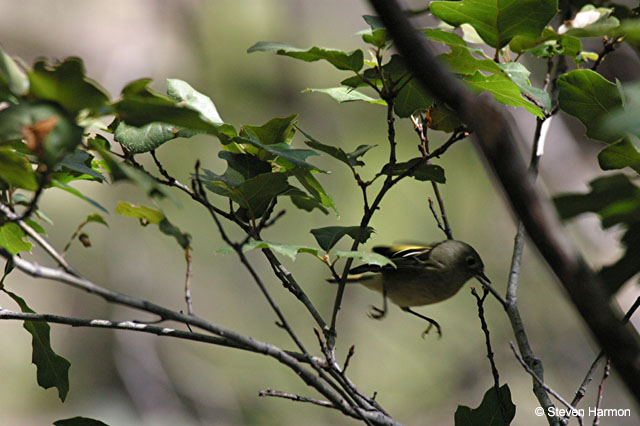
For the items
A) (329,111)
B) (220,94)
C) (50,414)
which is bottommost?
(50,414)

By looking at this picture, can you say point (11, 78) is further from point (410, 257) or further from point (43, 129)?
point (410, 257)

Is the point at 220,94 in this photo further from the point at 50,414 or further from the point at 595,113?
the point at 595,113

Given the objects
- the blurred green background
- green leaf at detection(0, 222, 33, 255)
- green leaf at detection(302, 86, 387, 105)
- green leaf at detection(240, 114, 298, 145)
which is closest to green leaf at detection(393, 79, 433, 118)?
green leaf at detection(302, 86, 387, 105)

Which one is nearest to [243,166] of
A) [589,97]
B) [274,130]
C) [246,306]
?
[274,130]

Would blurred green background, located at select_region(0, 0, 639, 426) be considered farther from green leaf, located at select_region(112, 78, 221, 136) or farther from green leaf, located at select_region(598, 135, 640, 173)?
green leaf, located at select_region(112, 78, 221, 136)

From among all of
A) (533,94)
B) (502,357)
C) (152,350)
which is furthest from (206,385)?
(533,94)

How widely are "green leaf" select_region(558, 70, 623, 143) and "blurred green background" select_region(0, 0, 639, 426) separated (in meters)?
2.45

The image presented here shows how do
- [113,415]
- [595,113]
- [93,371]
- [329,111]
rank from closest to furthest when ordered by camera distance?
[595,113] < [113,415] < [93,371] < [329,111]

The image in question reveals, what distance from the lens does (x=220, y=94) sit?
4.19 m

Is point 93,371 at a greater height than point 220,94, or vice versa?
point 220,94

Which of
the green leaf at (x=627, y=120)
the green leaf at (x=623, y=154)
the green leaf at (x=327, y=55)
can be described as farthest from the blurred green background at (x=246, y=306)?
the green leaf at (x=627, y=120)

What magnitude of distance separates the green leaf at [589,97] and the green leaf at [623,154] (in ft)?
0.24

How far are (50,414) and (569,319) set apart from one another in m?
2.97

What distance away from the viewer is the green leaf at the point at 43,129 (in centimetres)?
47
